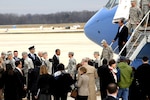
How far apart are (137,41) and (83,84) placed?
4.51 metres

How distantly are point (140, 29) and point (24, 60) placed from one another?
4652 mm

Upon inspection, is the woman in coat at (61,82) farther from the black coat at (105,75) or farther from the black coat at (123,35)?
the black coat at (123,35)

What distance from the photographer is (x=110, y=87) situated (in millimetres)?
8531

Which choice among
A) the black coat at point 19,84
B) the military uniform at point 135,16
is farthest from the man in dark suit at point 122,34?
the black coat at point 19,84

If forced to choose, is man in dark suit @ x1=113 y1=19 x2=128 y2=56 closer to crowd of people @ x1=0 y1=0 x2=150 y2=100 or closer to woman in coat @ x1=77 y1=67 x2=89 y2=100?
crowd of people @ x1=0 y1=0 x2=150 y2=100

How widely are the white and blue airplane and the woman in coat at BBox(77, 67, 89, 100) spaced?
12.2ft

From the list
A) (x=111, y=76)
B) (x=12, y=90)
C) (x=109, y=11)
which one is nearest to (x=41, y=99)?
(x=12, y=90)

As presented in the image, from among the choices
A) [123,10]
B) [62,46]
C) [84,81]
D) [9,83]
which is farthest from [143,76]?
[62,46]

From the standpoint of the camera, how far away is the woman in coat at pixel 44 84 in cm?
1277

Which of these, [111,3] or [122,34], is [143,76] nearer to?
[122,34]

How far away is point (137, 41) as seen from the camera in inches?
669

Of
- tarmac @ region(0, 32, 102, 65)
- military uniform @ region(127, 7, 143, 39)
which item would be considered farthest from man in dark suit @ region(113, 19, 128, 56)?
tarmac @ region(0, 32, 102, 65)

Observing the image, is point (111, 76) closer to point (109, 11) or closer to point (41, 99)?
point (41, 99)

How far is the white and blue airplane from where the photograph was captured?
16859 mm
